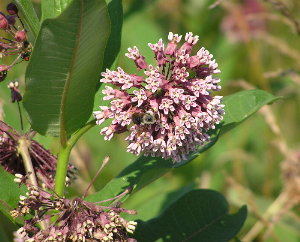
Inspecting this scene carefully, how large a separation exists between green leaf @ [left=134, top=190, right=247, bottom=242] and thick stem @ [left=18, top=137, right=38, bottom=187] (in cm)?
49

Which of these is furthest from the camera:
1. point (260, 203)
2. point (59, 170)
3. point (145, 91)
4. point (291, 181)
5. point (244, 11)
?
point (244, 11)

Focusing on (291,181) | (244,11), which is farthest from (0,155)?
(244,11)

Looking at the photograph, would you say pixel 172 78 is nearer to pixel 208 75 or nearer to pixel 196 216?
pixel 208 75

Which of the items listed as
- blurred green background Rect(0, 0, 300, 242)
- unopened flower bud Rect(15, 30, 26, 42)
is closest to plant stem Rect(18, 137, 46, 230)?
unopened flower bud Rect(15, 30, 26, 42)

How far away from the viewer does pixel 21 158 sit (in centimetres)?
225

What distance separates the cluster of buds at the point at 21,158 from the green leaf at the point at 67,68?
0.21 metres

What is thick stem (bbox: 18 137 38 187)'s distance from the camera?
2.13 metres

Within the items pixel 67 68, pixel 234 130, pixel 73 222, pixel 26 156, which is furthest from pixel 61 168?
pixel 234 130

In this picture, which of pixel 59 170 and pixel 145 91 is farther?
pixel 59 170

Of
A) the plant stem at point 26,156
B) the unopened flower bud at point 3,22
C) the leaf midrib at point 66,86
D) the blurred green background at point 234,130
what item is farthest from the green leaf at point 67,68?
the blurred green background at point 234,130

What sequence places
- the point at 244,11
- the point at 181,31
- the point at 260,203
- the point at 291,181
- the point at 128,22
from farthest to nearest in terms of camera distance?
the point at 244,11, the point at 181,31, the point at 128,22, the point at 260,203, the point at 291,181

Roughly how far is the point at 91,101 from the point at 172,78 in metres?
0.30

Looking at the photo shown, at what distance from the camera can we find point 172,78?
1.96m

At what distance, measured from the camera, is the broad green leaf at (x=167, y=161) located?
85.0 inches
